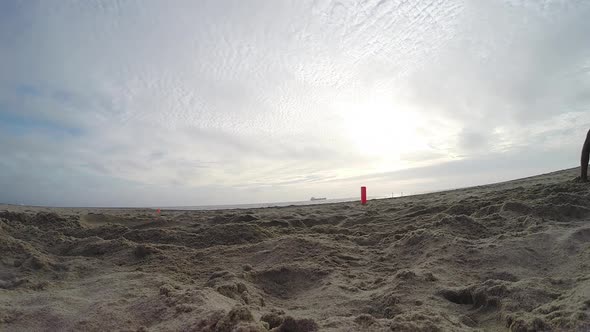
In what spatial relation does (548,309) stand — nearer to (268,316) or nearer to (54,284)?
(268,316)

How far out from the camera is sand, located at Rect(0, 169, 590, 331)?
203 centimetres

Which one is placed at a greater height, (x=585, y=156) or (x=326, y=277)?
(x=585, y=156)

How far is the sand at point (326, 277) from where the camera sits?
6.66 feet

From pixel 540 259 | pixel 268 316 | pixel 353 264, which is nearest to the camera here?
pixel 268 316

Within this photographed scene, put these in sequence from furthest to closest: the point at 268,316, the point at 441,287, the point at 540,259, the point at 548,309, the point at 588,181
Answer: the point at 588,181 → the point at 540,259 → the point at 441,287 → the point at 268,316 → the point at 548,309

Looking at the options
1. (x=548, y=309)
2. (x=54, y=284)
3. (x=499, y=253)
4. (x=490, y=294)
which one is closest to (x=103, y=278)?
(x=54, y=284)

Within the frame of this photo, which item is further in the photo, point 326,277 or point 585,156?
point 585,156

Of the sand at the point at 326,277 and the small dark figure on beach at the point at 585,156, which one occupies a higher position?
the small dark figure on beach at the point at 585,156

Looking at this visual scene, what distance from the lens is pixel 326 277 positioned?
3135 millimetres

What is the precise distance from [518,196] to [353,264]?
3979 millimetres

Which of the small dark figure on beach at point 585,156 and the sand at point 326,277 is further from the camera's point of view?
the small dark figure on beach at point 585,156

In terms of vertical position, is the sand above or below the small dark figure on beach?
below

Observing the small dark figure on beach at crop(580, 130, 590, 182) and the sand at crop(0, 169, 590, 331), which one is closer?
the sand at crop(0, 169, 590, 331)

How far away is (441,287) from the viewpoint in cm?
256
